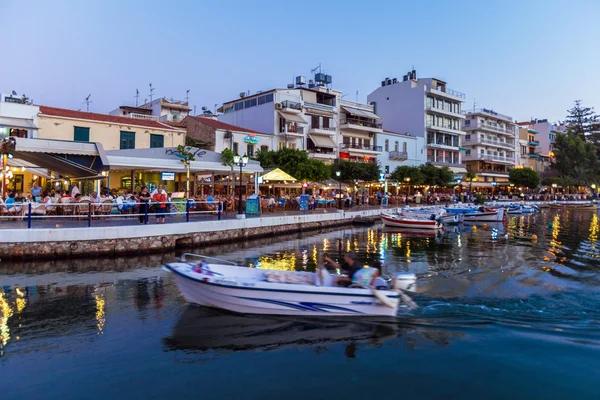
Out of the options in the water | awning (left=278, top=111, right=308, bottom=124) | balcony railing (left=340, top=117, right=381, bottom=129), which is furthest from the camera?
balcony railing (left=340, top=117, right=381, bottom=129)

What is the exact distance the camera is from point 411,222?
104 feet

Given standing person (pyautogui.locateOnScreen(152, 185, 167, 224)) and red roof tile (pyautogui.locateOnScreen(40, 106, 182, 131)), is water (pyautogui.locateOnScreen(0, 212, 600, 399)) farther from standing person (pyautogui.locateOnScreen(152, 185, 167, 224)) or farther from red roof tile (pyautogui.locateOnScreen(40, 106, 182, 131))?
red roof tile (pyautogui.locateOnScreen(40, 106, 182, 131))

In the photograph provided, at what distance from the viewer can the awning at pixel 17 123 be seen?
28500mm

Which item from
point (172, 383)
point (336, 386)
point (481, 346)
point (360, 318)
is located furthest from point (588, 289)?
point (172, 383)

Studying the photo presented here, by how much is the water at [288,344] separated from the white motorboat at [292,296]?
0.27 meters

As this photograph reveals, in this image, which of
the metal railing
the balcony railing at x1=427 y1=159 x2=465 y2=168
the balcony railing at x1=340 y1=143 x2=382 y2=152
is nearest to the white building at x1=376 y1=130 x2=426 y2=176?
the balcony railing at x1=340 y1=143 x2=382 y2=152

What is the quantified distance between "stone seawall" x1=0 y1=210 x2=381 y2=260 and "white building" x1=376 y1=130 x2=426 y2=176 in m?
35.2

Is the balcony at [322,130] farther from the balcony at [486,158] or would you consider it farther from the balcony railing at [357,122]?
the balcony at [486,158]

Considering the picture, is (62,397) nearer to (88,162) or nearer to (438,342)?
(438,342)

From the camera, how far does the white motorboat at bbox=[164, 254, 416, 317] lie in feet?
31.3

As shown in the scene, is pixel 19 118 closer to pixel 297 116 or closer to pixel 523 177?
pixel 297 116

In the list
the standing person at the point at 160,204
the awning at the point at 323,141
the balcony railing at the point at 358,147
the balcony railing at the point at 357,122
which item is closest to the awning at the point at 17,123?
the standing person at the point at 160,204

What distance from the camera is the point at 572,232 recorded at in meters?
30.7

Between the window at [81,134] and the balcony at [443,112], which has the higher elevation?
the balcony at [443,112]
